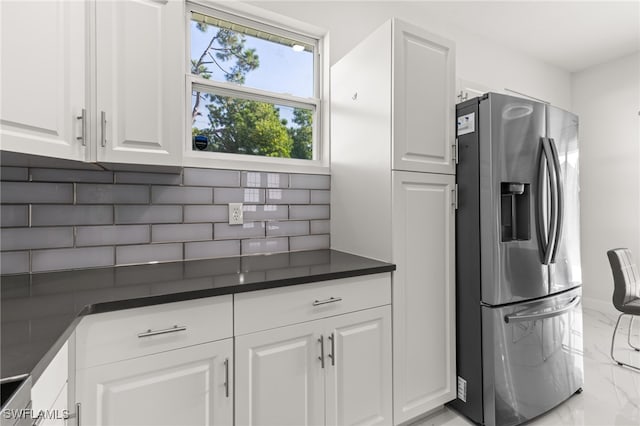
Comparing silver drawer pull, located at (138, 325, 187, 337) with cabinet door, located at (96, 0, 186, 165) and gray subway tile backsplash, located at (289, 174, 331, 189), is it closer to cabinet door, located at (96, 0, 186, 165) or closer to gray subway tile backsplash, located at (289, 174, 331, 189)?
cabinet door, located at (96, 0, 186, 165)

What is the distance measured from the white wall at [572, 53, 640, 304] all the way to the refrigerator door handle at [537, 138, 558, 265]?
8.38 ft

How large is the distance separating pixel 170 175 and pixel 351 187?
3.30ft

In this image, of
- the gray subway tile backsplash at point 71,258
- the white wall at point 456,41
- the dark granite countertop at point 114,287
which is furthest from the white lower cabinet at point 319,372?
the white wall at point 456,41

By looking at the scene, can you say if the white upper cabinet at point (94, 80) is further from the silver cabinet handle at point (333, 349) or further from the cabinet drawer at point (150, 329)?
the silver cabinet handle at point (333, 349)

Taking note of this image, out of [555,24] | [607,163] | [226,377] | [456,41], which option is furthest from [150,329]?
[607,163]

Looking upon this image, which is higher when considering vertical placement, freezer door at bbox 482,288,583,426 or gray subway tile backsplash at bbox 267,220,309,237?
gray subway tile backsplash at bbox 267,220,309,237

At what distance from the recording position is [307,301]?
1.32 metres

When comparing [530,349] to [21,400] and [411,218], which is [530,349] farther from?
[21,400]

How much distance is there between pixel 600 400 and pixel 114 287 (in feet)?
9.15

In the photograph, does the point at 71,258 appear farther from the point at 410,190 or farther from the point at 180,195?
the point at 410,190

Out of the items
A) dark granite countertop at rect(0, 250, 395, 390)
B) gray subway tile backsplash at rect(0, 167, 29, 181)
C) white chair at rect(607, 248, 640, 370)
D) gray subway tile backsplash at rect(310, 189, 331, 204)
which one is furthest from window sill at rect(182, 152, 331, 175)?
white chair at rect(607, 248, 640, 370)

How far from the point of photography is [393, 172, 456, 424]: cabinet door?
1577 mm

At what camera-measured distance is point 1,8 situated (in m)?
0.94

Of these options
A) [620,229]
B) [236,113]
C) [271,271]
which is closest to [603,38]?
[620,229]
